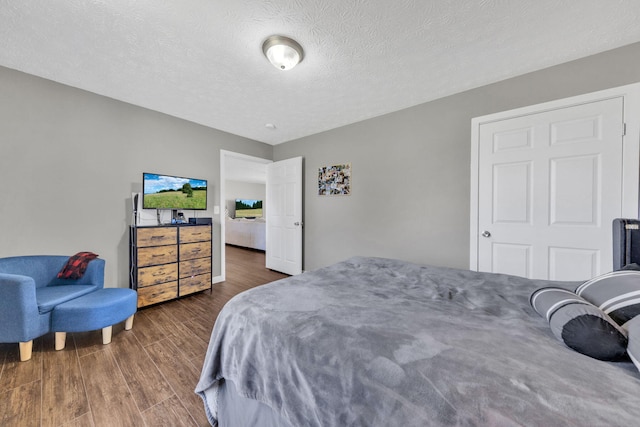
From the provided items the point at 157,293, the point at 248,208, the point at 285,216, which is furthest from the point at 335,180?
the point at 248,208

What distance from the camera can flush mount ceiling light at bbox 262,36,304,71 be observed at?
1727 mm

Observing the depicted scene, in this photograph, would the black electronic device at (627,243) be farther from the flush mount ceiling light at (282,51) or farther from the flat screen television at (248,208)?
the flat screen television at (248,208)

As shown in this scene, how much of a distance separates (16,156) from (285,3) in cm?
286

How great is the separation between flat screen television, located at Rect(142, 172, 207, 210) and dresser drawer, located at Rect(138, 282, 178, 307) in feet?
3.25

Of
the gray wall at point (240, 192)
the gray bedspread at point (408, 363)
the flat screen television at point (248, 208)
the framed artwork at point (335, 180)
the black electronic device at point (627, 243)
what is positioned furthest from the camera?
the flat screen television at point (248, 208)

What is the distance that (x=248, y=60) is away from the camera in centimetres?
196

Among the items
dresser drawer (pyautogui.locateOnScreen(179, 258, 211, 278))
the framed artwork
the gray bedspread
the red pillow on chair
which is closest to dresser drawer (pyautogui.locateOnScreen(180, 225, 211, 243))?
dresser drawer (pyautogui.locateOnScreen(179, 258, 211, 278))

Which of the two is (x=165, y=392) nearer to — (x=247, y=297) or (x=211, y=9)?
(x=247, y=297)

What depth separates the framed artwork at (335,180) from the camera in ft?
11.3

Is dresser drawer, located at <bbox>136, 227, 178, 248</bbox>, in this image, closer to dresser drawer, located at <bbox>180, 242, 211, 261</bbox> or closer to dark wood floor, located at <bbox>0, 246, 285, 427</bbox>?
dresser drawer, located at <bbox>180, 242, 211, 261</bbox>

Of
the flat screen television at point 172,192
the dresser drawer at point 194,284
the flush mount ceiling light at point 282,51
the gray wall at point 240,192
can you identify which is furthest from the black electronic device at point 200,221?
the gray wall at point 240,192

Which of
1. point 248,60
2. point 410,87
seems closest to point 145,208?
point 248,60

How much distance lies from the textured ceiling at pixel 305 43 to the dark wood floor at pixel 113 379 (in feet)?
7.98

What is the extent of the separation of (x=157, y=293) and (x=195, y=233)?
0.81 m
